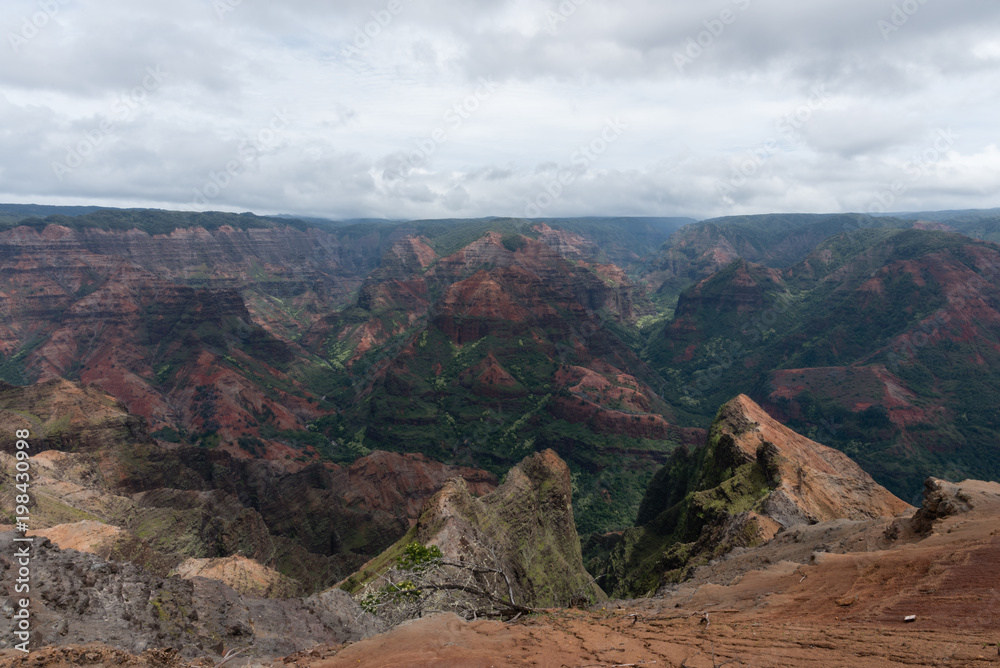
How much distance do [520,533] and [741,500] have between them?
21036 mm

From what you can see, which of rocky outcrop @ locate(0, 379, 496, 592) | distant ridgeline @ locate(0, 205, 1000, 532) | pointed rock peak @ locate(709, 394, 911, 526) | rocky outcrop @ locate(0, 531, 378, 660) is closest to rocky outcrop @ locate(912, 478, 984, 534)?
pointed rock peak @ locate(709, 394, 911, 526)

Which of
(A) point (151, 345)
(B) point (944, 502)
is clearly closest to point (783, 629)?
(B) point (944, 502)

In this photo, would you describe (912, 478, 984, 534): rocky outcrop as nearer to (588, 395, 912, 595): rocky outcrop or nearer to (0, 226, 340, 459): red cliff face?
(588, 395, 912, 595): rocky outcrop

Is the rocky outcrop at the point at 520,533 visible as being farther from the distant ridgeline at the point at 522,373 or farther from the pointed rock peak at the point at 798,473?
the distant ridgeline at the point at 522,373

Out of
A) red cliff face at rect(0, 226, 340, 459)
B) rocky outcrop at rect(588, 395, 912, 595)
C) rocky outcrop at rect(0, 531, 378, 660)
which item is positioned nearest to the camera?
rocky outcrop at rect(0, 531, 378, 660)

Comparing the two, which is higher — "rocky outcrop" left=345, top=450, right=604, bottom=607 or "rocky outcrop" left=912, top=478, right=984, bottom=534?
"rocky outcrop" left=912, top=478, right=984, bottom=534

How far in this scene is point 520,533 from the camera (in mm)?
46031

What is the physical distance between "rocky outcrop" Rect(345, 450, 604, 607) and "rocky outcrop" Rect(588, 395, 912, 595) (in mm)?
6346

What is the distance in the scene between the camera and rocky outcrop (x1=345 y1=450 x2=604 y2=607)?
34594 millimetres

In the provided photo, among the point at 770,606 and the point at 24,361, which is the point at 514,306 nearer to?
the point at 770,606

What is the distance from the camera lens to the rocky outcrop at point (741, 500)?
3497 cm

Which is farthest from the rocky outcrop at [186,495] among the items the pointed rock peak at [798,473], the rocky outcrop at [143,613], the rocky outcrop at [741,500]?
the pointed rock peak at [798,473]

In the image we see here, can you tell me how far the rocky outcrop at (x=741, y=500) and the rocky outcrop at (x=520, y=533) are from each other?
20.8ft

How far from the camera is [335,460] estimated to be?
362ft
